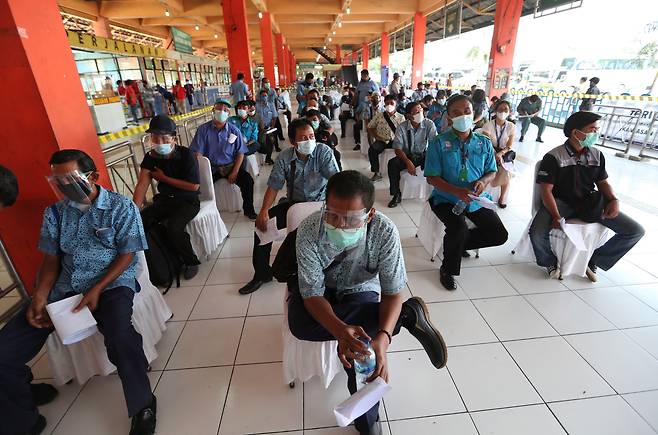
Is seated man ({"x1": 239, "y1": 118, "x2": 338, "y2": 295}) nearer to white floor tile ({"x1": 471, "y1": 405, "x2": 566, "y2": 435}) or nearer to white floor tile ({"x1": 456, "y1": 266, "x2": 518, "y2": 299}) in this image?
white floor tile ({"x1": 456, "y1": 266, "x2": 518, "y2": 299})

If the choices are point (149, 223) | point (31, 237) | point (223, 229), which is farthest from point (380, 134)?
point (31, 237)

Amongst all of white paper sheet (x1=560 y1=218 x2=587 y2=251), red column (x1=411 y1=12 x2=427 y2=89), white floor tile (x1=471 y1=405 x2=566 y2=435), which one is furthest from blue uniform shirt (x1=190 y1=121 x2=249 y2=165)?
red column (x1=411 y1=12 x2=427 y2=89)

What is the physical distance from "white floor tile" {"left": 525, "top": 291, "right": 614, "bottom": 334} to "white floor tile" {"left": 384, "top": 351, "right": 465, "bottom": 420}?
36.4 inches

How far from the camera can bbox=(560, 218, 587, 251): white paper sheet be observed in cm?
247

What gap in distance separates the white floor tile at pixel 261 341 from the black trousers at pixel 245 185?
1.88m

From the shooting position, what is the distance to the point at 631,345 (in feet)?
6.64

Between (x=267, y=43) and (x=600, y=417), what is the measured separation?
42.6 ft

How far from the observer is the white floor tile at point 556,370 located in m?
1.74

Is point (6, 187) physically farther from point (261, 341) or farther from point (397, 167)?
point (397, 167)

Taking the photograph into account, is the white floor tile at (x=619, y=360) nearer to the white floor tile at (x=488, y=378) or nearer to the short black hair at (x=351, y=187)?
the white floor tile at (x=488, y=378)

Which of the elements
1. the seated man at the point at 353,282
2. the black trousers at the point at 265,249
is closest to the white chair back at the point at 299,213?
the seated man at the point at 353,282

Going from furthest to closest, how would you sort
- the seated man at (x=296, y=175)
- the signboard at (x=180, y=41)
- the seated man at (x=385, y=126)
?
the signboard at (x=180, y=41) → the seated man at (x=385, y=126) → the seated man at (x=296, y=175)

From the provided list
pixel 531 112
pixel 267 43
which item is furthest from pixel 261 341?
pixel 267 43

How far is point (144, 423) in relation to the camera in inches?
63.5
